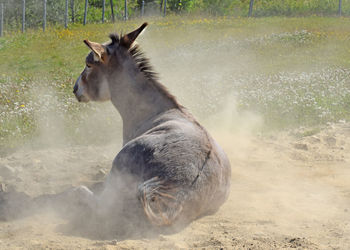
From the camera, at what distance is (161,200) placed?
15.8 ft

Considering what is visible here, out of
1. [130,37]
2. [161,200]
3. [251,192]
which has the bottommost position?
[251,192]

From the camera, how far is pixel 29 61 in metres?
20.9

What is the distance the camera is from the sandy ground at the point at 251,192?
481cm

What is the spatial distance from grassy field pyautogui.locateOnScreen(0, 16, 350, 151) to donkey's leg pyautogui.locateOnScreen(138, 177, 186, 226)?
3.46m

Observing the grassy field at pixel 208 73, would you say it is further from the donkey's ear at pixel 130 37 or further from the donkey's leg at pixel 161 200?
the donkey's leg at pixel 161 200

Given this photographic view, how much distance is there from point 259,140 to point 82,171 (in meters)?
4.35

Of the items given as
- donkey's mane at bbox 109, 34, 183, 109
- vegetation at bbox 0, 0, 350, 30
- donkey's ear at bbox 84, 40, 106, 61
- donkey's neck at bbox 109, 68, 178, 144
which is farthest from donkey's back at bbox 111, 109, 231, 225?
vegetation at bbox 0, 0, 350, 30

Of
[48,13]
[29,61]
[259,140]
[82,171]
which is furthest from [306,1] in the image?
[82,171]

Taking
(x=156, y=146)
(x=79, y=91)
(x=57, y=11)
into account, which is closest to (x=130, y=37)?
(x=79, y=91)

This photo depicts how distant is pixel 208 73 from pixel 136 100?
11558 millimetres

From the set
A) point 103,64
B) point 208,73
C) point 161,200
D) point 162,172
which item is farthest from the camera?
point 208,73

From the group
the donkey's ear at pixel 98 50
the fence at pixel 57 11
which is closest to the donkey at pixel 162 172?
the donkey's ear at pixel 98 50

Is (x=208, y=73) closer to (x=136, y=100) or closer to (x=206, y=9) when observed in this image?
(x=136, y=100)

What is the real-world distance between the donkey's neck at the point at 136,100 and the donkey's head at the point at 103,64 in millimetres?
174
